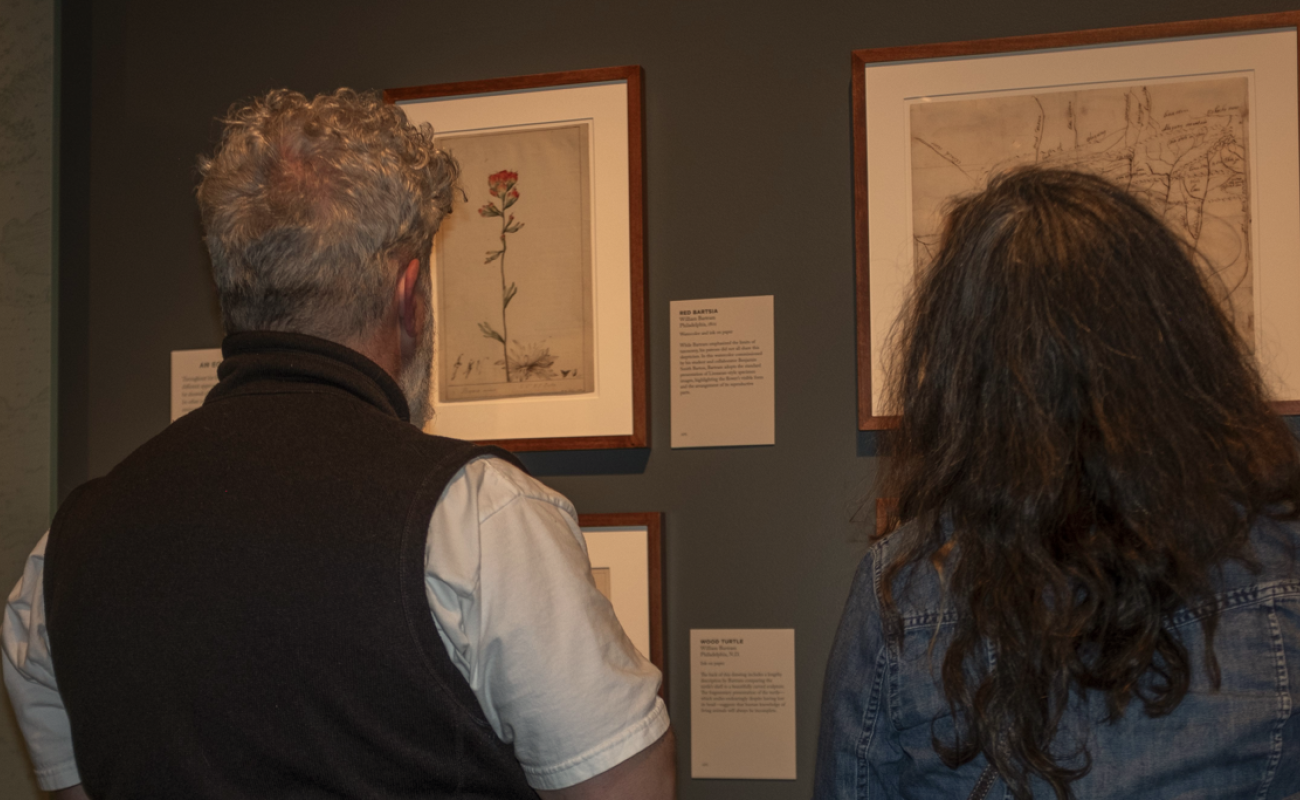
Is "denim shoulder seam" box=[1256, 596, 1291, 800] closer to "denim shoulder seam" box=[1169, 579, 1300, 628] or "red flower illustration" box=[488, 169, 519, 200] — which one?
"denim shoulder seam" box=[1169, 579, 1300, 628]

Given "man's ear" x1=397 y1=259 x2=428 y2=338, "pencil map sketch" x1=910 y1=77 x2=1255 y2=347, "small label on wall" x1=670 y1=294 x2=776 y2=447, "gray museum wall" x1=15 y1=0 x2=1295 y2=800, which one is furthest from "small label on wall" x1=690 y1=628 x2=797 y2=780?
"man's ear" x1=397 y1=259 x2=428 y2=338

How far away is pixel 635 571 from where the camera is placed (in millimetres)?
1888

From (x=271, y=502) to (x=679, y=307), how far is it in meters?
1.09

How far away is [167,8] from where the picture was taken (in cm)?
219

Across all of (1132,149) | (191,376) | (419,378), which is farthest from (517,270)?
(1132,149)

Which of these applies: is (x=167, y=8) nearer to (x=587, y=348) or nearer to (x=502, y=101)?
(x=502, y=101)

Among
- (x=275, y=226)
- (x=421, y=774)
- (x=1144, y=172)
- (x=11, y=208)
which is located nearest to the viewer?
(x=421, y=774)

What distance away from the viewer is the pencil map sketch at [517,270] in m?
1.94

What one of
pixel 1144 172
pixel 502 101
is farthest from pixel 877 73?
pixel 502 101

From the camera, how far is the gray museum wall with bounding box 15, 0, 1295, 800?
6.12 feet

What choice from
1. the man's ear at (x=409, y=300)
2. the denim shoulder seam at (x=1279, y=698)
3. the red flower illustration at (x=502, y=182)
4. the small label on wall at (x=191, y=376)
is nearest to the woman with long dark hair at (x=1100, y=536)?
the denim shoulder seam at (x=1279, y=698)

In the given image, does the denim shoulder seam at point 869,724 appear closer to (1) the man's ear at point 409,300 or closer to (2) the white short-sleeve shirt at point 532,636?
(2) the white short-sleeve shirt at point 532,636

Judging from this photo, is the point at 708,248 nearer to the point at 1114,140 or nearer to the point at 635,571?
the point at 635,571

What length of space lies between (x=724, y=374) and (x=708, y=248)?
23 centimetres
